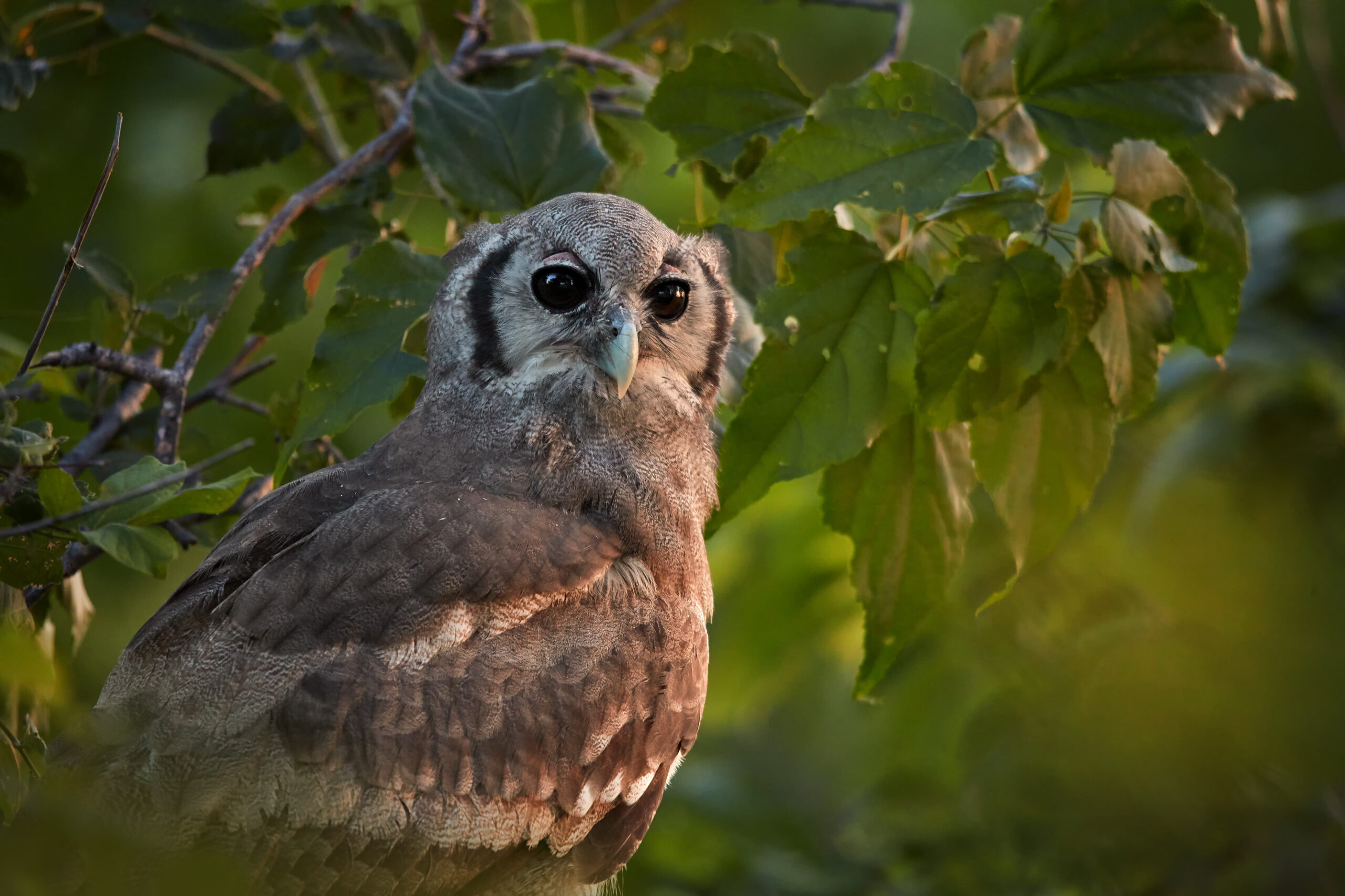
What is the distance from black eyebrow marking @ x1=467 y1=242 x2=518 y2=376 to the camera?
9.76 ft

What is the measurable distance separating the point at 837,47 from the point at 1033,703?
5.89m

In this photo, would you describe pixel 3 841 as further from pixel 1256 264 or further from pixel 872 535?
pixel 1256 264

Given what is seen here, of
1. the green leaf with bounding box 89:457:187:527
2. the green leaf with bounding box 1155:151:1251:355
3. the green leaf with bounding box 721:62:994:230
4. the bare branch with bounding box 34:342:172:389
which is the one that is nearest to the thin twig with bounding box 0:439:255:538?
the green leaf with bounding box 89:457:187:527

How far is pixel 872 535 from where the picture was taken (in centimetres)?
276

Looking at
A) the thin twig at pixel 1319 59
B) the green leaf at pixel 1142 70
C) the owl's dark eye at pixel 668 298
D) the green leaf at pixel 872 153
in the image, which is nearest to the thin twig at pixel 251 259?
the owl's dark eye at pixel 668 298

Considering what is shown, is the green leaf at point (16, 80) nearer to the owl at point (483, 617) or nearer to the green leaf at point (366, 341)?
the green leaf at point (366, 341)

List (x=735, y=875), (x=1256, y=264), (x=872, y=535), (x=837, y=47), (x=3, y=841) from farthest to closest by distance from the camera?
(x=837, y=47), (x=1256, y=264), (x=735, y=875), (x=872, y=535), (x=3, y=841)

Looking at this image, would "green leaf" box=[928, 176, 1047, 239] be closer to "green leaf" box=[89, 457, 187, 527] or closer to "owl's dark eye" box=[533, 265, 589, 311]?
"owl's dark eye" box=[533, 265, 589, 311]

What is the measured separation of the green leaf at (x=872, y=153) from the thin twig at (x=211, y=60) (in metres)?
1.66

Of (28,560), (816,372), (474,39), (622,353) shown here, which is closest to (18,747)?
(28,560)

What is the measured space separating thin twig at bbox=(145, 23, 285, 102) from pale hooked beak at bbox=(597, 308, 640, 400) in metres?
1.36

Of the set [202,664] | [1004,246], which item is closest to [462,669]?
[202,664]

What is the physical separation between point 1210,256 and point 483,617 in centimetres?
191

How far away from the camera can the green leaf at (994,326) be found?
2.45m
